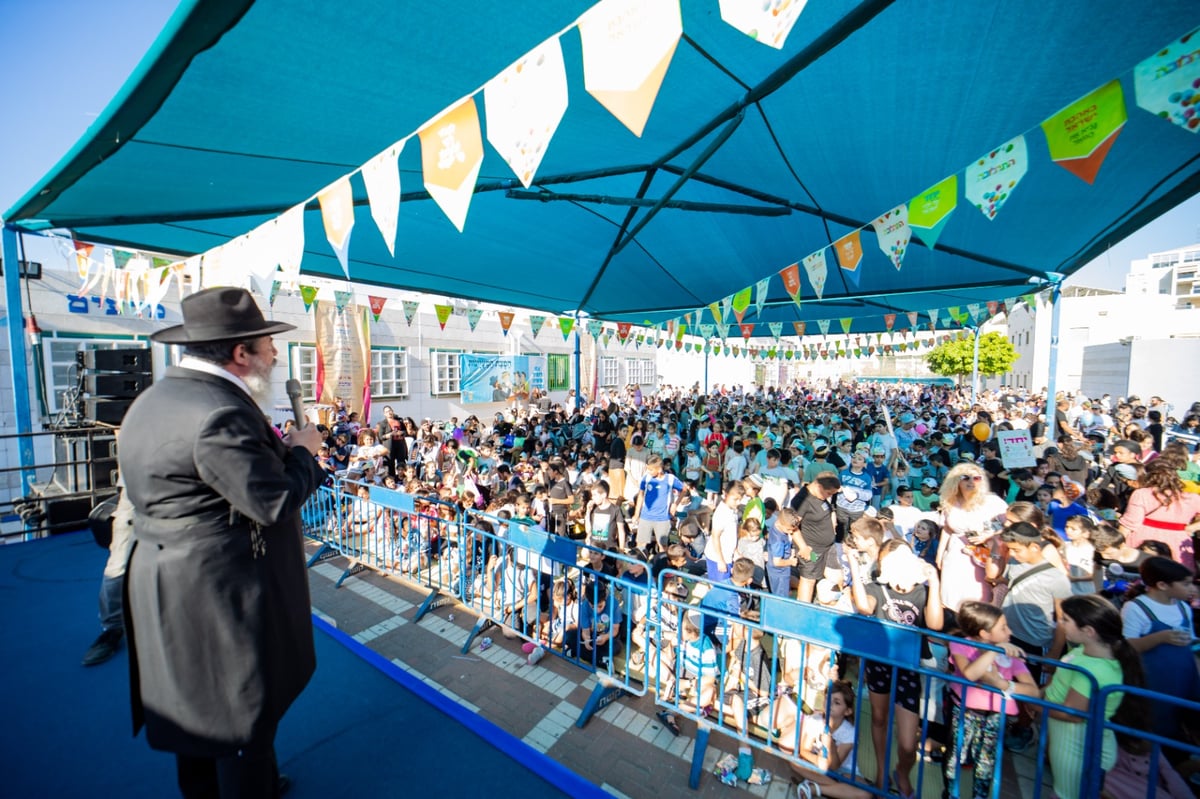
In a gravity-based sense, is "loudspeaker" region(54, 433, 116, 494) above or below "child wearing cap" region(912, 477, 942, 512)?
above

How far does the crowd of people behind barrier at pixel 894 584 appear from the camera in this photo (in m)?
2.76

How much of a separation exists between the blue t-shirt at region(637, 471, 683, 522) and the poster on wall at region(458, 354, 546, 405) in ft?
46.1

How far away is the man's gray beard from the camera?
1.87 meters

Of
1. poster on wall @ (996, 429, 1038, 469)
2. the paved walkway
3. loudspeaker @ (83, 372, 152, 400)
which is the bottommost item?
the paved walkway

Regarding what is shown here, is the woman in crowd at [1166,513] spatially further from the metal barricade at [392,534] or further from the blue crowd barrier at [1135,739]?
the metal barricade at [392,534]

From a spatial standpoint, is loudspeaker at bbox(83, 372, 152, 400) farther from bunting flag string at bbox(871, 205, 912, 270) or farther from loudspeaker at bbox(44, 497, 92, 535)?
bunting flag string at bbox(871, 205, 912, 270)

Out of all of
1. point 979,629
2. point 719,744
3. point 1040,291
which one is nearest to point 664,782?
point 719,744

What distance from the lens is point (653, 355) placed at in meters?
32.4

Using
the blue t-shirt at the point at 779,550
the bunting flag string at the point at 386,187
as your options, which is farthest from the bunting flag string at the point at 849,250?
the bunting flag string at the point at 386,187

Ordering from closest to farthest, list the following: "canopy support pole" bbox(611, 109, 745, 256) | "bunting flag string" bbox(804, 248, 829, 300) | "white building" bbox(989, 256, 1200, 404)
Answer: "canopy support pole" bbox(611, 109, 745, 256) < "bunting flag string" bbox(804, 248, 829, 300) < "white building" bbox(989, 256, 1200, 404)

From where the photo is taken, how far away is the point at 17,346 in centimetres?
616

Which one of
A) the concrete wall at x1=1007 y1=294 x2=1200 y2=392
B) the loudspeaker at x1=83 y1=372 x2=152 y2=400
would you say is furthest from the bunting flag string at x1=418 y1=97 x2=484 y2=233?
the concrete wall at x1=1007 y1=294 x2=1200 y2=392

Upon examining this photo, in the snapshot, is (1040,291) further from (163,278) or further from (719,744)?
(163,278)

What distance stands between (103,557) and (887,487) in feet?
38.0
